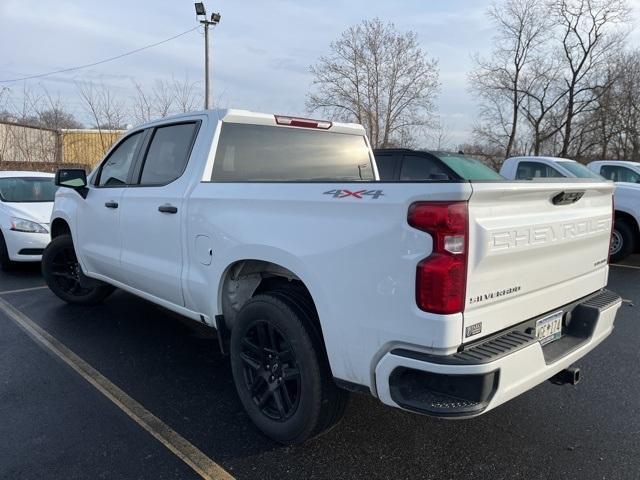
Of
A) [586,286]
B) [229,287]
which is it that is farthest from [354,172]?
[586,286]

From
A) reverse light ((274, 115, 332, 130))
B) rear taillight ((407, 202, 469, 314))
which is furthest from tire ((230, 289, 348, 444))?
reverse light ((274, 115, 332, 130))

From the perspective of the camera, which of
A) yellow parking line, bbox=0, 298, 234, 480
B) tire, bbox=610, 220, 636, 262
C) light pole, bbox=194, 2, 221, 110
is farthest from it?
light pole, bbox=194, 2, 221, 110

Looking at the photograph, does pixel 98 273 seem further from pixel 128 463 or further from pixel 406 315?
pixel 406 315

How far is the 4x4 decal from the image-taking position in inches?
89.6

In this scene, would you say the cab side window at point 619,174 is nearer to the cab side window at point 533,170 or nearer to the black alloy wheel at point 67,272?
the cab side window at point 533,170

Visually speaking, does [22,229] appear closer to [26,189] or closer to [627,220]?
[26,189]

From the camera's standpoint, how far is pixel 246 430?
307 centimetres

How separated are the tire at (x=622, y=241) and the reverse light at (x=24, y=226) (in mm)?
9244

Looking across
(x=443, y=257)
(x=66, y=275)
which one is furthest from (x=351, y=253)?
(x=66, y=275)

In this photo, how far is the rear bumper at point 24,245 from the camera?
23.7 ft

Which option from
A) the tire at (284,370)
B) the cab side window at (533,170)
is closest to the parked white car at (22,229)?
the tire at (284,370)

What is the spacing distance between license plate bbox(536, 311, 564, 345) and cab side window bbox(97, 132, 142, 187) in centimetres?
338

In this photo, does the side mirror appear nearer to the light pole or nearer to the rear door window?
the rear door window

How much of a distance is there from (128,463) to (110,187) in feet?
8.35
